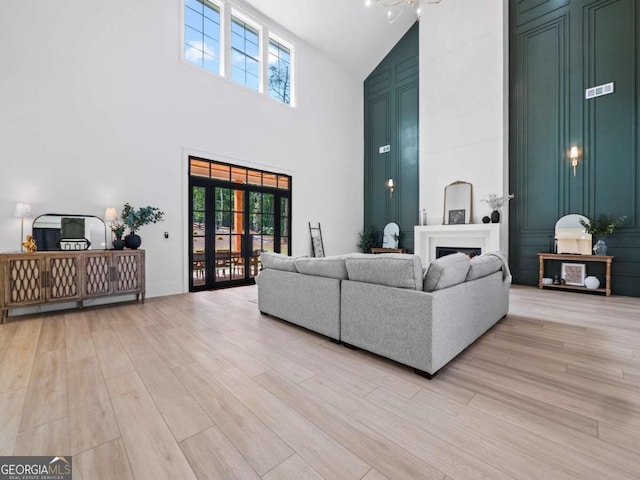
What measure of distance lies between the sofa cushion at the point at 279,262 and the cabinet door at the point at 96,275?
2.11m

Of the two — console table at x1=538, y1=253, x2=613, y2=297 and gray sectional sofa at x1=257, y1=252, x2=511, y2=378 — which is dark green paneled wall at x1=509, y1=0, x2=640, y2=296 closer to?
console table at x1=538, y1=253, x2=613, y2=297

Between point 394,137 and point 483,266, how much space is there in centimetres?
549

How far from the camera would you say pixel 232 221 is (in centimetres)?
530

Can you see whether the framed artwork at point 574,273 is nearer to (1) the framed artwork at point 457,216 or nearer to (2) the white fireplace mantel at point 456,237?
(2) the white fireplace mantel at point 456,237

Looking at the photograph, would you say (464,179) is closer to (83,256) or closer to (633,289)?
(633,289)

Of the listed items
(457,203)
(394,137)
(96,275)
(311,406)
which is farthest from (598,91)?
(96,275)

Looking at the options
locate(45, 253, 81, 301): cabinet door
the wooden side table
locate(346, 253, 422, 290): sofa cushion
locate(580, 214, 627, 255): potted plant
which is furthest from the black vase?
locate(580, 214, 627, 255): potted plant

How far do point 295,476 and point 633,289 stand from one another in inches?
231

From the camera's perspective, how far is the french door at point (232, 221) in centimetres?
487

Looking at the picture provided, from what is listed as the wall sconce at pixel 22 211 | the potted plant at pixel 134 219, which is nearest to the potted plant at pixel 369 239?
the potted plant at pixel 134 219

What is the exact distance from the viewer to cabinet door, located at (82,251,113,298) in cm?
347

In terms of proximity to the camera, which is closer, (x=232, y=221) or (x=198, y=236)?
(x=198, y=236)

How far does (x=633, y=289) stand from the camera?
430 cm

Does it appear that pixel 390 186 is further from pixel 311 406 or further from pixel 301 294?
pixel 311 406
